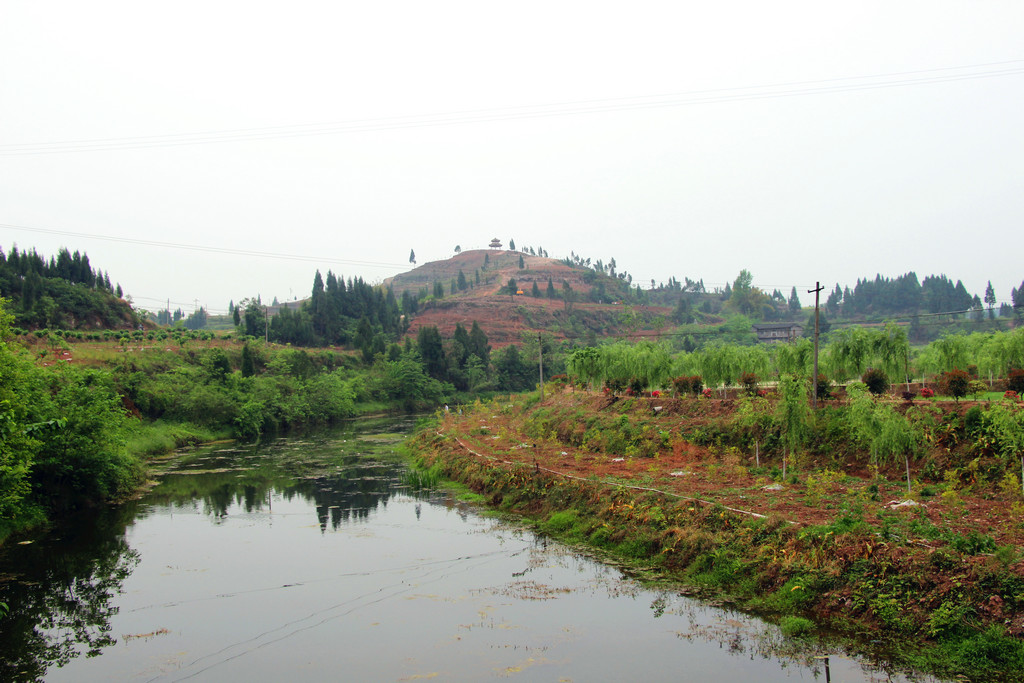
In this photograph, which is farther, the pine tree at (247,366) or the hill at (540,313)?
the hill at (540,313)

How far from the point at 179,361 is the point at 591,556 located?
49.4 m

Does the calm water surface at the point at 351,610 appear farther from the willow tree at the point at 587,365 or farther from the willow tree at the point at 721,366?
the willow tree at the point at 587,365

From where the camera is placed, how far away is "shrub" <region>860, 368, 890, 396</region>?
1038 inches

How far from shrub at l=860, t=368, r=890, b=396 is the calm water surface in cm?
1542

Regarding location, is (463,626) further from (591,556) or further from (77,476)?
(77,476)

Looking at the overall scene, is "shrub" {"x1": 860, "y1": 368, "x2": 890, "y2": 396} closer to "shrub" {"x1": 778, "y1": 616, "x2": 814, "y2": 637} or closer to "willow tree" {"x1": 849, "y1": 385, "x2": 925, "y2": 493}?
"willow tree" {"x1": 849, "y1": 385, "x2": 925, "y2": 493}

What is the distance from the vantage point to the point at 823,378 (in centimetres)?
2841

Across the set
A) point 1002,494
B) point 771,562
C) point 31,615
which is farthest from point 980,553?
point 31,615

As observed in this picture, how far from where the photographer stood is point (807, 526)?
15.2 metres

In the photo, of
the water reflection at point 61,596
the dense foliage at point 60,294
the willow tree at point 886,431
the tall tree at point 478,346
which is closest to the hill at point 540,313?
the tall tree at point 478,346

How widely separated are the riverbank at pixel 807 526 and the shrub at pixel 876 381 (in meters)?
3.51

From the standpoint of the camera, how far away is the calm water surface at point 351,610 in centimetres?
1231

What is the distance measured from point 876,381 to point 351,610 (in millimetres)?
21769

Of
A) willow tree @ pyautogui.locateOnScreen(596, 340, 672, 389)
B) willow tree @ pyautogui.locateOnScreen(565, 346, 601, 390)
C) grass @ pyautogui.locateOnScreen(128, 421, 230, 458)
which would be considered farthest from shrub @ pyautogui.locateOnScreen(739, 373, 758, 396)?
grass @ pyautogui.locateOnScreen(128, 421, 230, 458)
